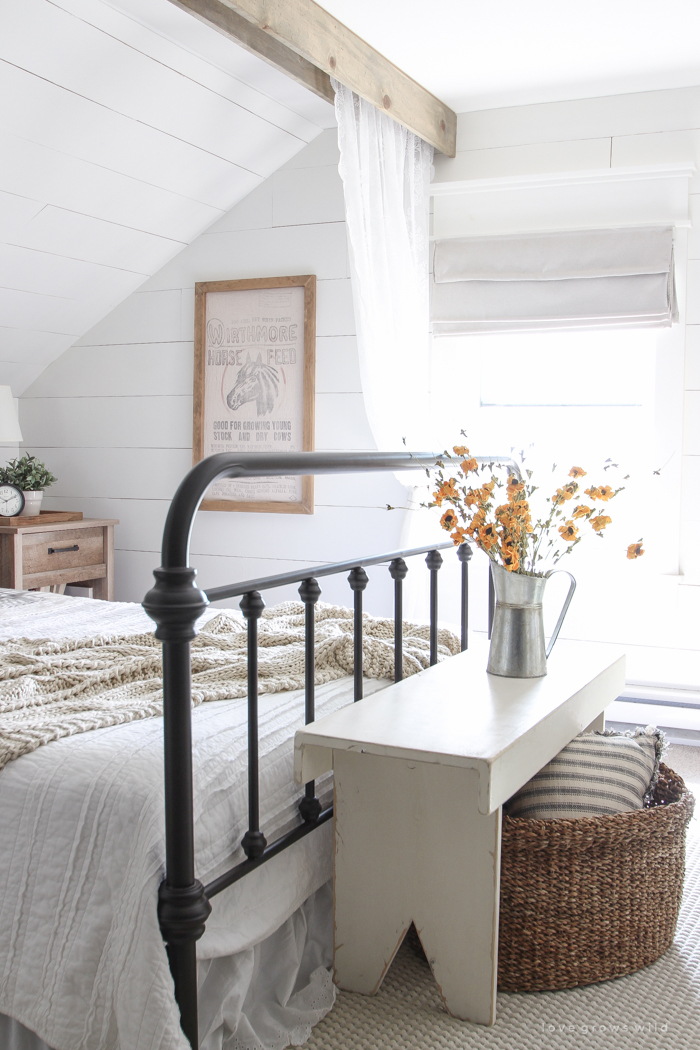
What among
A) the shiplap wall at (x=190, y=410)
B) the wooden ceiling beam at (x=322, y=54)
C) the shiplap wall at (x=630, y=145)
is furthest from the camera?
the shiplap wall at (x=190, y=410)

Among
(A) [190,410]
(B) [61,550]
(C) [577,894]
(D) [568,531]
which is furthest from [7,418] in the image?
(C) [577,894]

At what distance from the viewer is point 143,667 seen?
6.12 feet

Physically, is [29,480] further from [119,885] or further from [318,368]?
[119,885]

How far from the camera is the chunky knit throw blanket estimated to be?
154 centimetres

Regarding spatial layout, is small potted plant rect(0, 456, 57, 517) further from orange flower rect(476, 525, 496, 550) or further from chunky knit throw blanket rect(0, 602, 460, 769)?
orange flower rect(476, 525, 496, 550)

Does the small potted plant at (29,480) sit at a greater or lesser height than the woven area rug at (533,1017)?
greater

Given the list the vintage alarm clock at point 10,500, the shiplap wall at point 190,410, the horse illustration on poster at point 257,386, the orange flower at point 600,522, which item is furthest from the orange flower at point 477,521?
the vintage alarm clock at point 10,500

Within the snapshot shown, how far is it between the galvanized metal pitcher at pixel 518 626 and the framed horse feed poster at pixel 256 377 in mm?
Answer: 1920

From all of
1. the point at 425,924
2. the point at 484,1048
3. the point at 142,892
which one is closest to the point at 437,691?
the point at 425,924

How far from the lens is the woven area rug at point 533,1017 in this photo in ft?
5.11

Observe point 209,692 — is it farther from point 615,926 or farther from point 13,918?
point 615,926

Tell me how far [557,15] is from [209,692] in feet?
7.61

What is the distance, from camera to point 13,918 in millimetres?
1321

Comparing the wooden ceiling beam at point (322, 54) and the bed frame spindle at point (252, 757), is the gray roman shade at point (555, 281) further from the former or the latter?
the bed frame spindle at point (252, 757)
